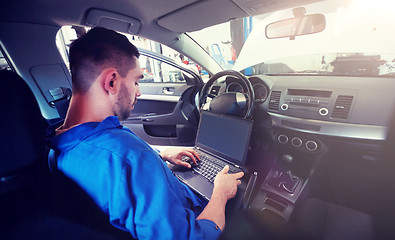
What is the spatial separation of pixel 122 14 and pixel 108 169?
1.55m

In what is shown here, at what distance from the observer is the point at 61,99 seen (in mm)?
2100

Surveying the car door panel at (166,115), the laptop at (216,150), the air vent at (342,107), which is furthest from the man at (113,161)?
the car door panel at (166,115)

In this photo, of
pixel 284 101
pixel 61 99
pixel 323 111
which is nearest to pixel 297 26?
pixel 284 101

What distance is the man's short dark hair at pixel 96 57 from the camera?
3.09 ft

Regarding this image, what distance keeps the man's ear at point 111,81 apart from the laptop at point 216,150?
2.41ft

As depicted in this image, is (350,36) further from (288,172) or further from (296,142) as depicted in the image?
(288,172)

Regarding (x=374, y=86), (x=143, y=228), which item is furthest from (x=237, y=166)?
(x=374, y=86)

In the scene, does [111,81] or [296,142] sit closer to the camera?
[111,81]

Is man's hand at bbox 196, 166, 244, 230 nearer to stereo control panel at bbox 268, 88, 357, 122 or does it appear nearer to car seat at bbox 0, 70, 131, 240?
car seat at bbox 0, 70, 131, 240

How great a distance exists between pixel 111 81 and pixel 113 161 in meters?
0.40

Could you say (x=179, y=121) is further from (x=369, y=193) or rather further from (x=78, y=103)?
(x=369, y=193)

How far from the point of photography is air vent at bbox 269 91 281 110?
1728 millimetres

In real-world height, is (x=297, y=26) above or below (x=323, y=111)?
above

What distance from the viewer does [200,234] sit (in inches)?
30.8
